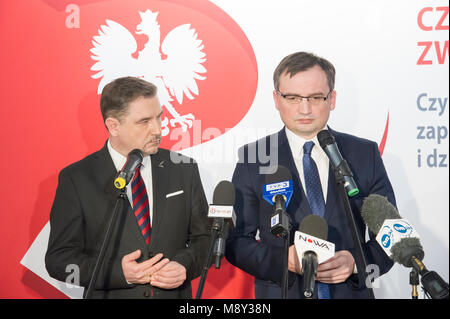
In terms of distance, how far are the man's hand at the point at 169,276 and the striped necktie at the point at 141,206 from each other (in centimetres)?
27

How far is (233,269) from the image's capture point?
4098 millimetres

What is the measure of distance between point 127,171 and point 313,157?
139cm

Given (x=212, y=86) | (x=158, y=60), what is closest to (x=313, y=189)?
(x=212, y=86)

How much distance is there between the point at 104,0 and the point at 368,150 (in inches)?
97.0

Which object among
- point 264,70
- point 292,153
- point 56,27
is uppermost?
point 56,27

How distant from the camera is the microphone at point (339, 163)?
2.46 metres

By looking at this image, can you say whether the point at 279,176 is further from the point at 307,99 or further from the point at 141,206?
the point at 141,206

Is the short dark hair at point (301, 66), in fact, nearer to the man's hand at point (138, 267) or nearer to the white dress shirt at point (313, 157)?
the white dress shirt at point (313, 157)

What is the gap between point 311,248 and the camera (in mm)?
2334

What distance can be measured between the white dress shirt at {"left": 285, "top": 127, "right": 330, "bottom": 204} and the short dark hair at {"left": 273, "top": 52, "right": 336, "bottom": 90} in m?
0.43

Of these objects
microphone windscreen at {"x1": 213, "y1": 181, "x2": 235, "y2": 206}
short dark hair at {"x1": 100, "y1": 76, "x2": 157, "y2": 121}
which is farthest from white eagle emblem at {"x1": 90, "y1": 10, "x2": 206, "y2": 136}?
microphone windscreen at {"x1": 213, "y1": 181, "x2": 235, "y2": 206}

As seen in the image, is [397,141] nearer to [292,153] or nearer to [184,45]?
[292,153]
